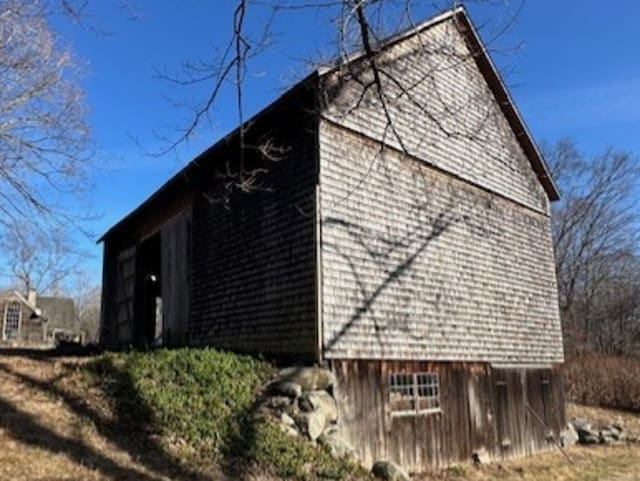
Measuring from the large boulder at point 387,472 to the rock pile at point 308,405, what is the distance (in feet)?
1.78

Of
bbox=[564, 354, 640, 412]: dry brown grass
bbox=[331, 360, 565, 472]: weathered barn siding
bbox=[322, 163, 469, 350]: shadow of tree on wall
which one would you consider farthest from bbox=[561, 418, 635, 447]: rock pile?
bbox=[322, 163, 469, 350]: shadow of tree on wall

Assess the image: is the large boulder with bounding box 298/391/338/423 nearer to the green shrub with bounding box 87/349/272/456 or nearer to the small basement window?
the green shrub with bounding box 87/349/272/456

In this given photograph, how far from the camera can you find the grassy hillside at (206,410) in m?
9.20

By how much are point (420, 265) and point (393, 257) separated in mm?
970

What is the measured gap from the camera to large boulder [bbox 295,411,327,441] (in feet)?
32.9

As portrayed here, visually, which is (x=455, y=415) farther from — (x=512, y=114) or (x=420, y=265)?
(x=512, y=114)

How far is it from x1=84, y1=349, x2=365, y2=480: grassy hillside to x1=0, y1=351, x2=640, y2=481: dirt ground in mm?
309

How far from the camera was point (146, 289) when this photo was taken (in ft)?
66.2

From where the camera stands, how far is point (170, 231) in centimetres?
1677

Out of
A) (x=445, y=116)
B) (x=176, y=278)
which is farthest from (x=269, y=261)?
(x=445, y=116)

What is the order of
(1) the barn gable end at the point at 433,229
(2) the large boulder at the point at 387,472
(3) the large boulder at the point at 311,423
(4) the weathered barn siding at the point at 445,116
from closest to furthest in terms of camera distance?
(3) the large boulder at the point at 311,423 → (2) the large boulder at the point at 387,472 → (1) the barn gable end at the point at 433,229 → (4) the weathered barn siding at the point at 445,116

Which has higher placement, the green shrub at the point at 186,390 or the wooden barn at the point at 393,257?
the wooden barn at the point at 393,257

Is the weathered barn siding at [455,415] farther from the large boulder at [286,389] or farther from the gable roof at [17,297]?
the gable roof at [17,297]

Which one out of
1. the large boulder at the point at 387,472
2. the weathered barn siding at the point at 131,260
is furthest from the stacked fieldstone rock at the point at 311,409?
the weathered barn siding at the point at 131,260
